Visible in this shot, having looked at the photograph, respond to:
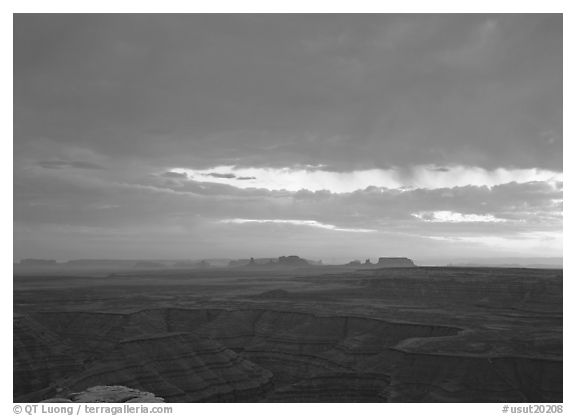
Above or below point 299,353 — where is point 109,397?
above

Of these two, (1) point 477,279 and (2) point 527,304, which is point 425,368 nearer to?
(2) point 527,304

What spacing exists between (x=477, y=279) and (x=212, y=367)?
275ft

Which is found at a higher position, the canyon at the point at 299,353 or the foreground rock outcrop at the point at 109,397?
the foreground rock outcrop at the point at 109,397

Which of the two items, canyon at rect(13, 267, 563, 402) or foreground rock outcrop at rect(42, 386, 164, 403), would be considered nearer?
foreground rock outcrop at rect(42, 386, 164, 403)

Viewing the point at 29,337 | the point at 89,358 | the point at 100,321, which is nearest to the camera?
the point at 29,337

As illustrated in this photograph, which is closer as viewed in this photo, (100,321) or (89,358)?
(89,358)

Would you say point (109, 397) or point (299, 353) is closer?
point (109, 397)

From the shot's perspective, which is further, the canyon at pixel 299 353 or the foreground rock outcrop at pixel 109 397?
the canyon at pixel 299 353

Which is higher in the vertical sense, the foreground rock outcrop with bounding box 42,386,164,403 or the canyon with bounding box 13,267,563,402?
the foreground rock outcrop with bounding box 42,386,164,403

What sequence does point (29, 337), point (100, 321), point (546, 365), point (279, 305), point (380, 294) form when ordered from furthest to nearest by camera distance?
point (380, 294) → point (279, 305) → point (100, 321) → point (29, 337) → point (546, 365)

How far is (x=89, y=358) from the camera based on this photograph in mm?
60531
